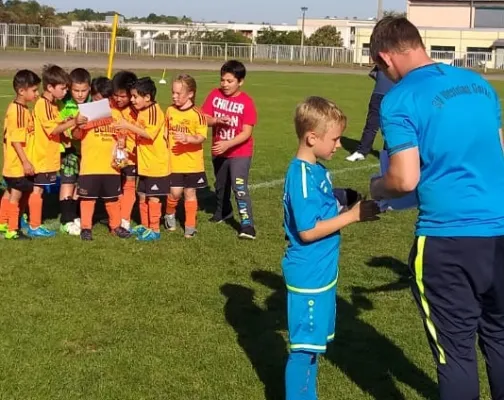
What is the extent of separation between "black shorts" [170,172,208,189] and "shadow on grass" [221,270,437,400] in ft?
6.20

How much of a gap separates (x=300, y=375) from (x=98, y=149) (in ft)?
14.1

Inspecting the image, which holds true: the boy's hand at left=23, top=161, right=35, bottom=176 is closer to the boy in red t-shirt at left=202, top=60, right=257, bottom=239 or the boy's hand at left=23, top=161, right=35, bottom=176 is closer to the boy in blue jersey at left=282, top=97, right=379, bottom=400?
the boy in red t-shirt at left=202, top=60, right=257, bottom=239

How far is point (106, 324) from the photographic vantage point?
5.56 m

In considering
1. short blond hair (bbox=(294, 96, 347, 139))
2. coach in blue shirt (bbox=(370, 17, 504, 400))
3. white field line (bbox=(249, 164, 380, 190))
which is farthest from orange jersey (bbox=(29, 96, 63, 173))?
coach in blue shirt (bbox=(370, 17, 504, 400))

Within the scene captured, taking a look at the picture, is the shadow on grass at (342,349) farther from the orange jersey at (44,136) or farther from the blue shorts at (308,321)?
the orange jersey at (44,136)

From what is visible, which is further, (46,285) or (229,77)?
(229,77)

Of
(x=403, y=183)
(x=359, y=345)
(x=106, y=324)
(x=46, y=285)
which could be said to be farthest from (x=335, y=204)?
(x=46, y=285)

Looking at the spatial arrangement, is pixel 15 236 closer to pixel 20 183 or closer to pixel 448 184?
pixel 20 183

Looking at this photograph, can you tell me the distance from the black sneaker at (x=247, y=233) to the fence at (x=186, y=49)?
4441cm

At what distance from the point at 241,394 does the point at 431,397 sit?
110 centimetres

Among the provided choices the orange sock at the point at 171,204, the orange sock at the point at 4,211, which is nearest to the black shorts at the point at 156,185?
the orange sock at the point at 171,204

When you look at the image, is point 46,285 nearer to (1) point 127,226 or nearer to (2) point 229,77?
(1) point 127,226

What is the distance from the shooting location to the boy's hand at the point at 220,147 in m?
8.02

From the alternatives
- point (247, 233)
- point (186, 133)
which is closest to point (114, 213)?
point (186, 133)
